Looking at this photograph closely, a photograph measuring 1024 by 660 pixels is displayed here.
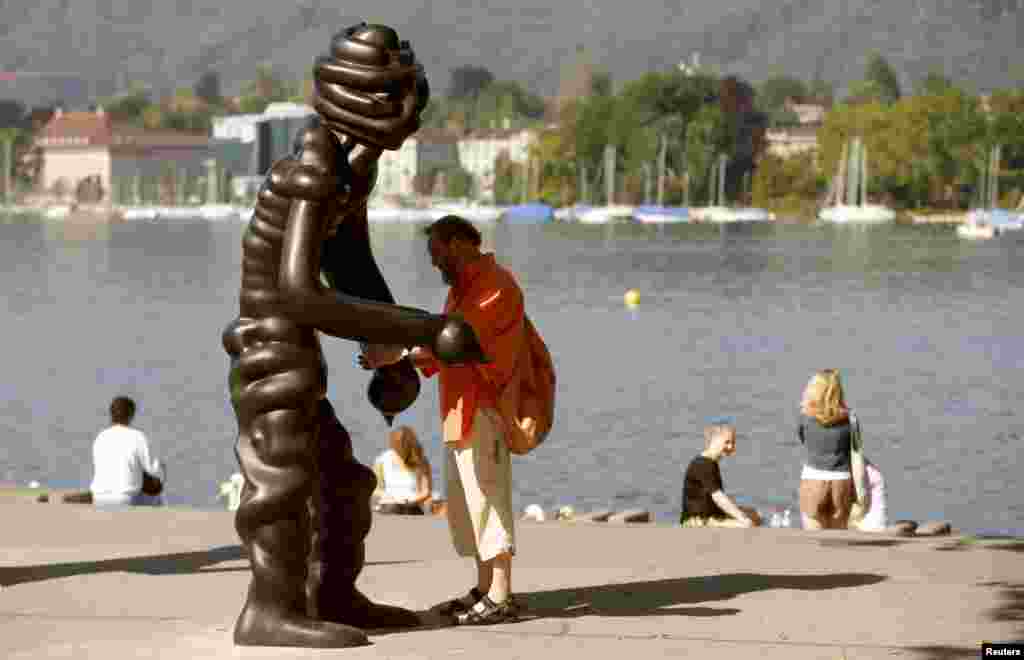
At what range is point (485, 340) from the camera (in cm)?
922

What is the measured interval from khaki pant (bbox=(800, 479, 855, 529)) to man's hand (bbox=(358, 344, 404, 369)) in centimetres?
590

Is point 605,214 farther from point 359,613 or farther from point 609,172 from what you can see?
point 359,613

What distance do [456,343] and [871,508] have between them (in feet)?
23.0

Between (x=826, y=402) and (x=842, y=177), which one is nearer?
(x=826, y=402)

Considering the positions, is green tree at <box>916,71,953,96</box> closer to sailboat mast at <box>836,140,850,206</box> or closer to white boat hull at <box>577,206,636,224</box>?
sailboat mast at <box>836,140,850,206</box>

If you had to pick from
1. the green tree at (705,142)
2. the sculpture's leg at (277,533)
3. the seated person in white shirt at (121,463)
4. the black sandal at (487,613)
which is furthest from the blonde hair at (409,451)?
the green tree at (705,142)

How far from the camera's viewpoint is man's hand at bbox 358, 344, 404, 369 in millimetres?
9328

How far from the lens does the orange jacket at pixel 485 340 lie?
922 centimetres

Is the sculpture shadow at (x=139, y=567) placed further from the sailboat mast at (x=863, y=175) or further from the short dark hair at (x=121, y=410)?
the sailboat mast at (x=863, y=175)

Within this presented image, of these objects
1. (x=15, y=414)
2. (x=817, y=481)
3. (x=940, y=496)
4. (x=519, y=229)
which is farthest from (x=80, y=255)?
(x=817, y=481)

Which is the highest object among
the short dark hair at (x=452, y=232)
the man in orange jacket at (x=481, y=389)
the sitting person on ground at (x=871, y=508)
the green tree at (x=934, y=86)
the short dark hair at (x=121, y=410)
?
the green tree at (x=934, y=86)

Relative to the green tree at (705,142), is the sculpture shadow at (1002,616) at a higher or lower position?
lower

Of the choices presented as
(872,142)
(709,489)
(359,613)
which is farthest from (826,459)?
(872,142)

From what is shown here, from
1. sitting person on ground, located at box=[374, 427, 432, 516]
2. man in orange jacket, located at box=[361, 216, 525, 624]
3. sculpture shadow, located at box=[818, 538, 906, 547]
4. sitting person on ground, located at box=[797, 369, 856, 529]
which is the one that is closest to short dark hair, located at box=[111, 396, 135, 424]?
sitting person on ground, located at box=[374, 427, 432, 516]
